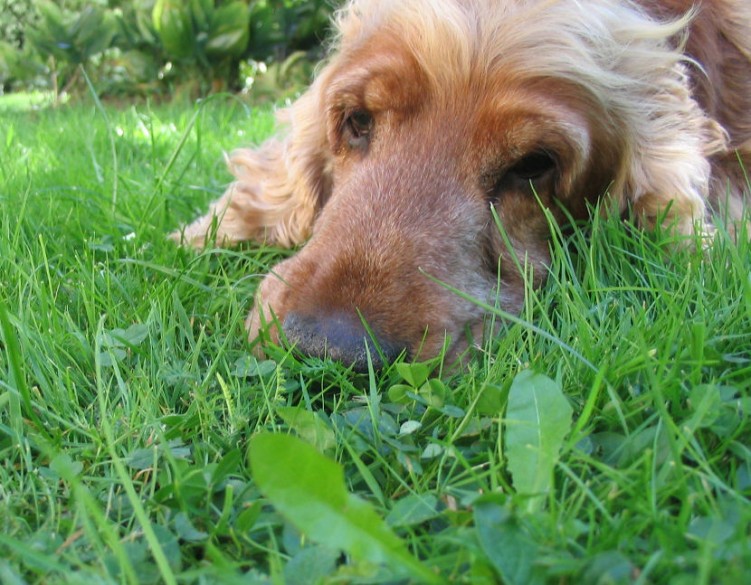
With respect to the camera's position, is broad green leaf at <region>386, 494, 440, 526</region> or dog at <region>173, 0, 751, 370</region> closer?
broad green leaf at <region>386, 494, 440, 526</region>

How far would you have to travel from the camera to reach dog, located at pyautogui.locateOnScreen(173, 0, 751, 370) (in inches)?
73.5

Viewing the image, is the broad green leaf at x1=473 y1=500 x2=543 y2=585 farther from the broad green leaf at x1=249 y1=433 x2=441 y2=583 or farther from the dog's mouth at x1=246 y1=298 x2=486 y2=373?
the dog's mouth at x1=246 y1=298 x2=486 y2=373

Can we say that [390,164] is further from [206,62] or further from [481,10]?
[206,62]

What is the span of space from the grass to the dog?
0.15 m

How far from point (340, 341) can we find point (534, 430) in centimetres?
57

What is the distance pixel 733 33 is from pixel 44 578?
2.75m

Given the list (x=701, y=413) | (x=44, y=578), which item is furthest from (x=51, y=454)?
(x=701, y=413)

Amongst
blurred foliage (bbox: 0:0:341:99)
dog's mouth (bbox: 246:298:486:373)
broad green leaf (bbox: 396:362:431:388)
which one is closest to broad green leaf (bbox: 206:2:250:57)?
blurred foliage (bbox: 0:0:341:99)

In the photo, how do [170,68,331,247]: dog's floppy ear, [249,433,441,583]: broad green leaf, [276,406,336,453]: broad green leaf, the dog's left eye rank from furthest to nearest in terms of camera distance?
1. [170,68,331,247]: dog's floppy ear
2. the dog's left eye
3. [276,406,336,453]: broad green leaf
4. [249,433,441,583]: broad green leaf

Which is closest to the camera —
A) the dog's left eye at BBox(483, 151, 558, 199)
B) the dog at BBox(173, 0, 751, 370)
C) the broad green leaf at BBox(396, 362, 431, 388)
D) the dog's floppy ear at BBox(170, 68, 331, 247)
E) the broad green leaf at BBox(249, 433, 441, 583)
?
the broad green leaf at BBox(249, 433, 441, 583)

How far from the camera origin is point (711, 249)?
81.1 inches

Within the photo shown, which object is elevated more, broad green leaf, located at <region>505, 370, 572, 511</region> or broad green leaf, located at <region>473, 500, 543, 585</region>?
broad green leaf, located at <region>473, 500, 543, 585</region>

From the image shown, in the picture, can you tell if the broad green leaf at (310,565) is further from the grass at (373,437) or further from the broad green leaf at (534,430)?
the broad green leaf at (534,430)

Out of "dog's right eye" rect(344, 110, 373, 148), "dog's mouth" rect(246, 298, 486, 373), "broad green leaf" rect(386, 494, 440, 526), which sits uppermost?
"dog's right eye" rect(344, 110, 373, 148)
